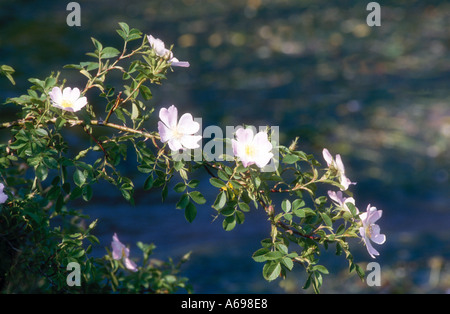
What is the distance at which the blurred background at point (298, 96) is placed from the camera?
3.14 m

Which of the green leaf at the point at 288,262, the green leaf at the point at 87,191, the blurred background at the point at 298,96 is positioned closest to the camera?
the green leaf at the point at 288,262

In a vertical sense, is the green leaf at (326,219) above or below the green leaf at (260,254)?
above

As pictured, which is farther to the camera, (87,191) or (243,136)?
(87,191)

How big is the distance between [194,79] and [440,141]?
2.08m

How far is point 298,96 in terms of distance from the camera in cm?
488

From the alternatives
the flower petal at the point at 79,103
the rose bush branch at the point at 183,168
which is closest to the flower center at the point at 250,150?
the rose bush branch at the point at 183,168

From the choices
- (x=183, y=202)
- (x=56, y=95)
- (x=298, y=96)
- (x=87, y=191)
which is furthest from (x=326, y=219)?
(x=298, y=96)

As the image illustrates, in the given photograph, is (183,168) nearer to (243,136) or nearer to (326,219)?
(243,136)

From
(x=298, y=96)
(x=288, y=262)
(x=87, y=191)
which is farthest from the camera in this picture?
(x=298, y=96)

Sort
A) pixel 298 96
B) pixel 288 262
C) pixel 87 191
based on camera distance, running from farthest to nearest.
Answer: pixel 298 96
pixel 87 191
pixel 288 262

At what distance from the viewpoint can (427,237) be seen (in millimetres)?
3273

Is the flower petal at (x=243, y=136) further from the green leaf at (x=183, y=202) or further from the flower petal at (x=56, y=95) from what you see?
the flower petal at (x=56, y=95)

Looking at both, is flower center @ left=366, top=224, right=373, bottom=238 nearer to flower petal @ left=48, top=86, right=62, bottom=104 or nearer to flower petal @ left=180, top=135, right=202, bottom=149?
flower petal @ left=180, top=135, right=202, bottom=149

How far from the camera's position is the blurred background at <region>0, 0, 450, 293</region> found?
123 inches
